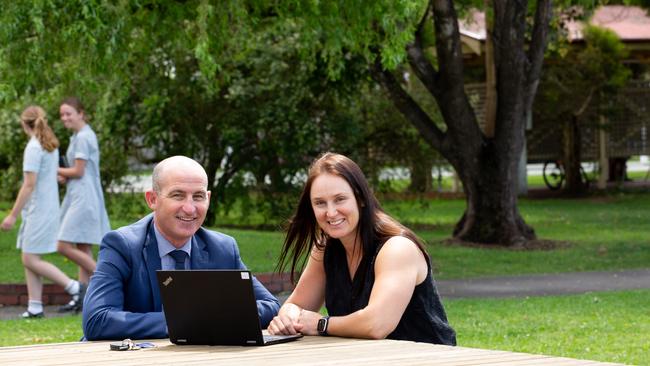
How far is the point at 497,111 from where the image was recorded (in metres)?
19.2

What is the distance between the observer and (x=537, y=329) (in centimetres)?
1072

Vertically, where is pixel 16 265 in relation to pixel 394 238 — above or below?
below

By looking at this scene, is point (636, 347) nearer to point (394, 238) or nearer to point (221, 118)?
point (394, 238)

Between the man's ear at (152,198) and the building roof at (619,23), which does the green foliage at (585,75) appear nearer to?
the building roof at (619,23)

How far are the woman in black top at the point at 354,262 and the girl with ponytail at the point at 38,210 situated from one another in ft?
22.1

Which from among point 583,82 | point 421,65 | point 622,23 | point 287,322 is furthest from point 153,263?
point 622,23

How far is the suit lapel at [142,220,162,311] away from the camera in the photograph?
5648 mm

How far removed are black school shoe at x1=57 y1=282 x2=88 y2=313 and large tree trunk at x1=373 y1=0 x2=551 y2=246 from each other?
7.41 metres

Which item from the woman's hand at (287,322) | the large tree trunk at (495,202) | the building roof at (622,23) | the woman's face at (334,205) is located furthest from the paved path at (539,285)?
the building roof at (622,23)

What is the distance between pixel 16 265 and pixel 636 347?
29.2 ft

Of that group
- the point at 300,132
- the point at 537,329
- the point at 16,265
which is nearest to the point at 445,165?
the point at 300,132

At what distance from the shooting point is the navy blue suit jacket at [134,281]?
5430 millimetres

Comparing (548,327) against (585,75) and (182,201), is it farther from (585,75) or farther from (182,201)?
(585,75)

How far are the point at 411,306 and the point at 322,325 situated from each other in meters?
0.43
